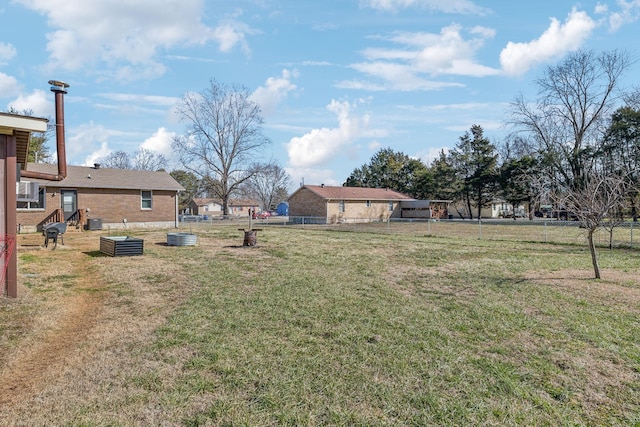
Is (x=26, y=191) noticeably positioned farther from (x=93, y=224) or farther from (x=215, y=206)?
(x=215, y=206)

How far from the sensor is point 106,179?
2208 cm

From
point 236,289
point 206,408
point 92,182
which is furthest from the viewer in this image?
point 92,182

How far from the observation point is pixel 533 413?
3102 millimetres

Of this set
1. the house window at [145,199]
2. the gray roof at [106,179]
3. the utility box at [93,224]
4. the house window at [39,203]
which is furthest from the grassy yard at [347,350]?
the house window at [145,199]

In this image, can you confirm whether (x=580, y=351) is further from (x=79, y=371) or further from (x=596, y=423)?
(x=79, y=371)

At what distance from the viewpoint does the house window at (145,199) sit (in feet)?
75.7

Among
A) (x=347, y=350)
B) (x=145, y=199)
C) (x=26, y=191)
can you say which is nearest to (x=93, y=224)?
(x=145, y=199)

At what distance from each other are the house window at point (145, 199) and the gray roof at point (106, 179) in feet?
1.62

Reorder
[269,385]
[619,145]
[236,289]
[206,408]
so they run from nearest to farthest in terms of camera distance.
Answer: [206,408] → [269,385] → [236,289] → [619,145]

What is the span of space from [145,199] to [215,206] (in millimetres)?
50761

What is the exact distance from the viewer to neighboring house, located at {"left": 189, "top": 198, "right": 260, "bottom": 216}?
223 feet

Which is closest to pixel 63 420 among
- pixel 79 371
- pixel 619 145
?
pixel 79 371

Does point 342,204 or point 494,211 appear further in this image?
point 494,211

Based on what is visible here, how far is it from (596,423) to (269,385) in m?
2.66
